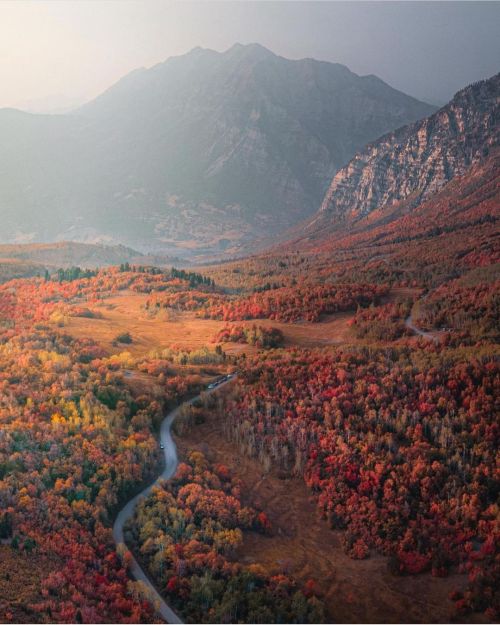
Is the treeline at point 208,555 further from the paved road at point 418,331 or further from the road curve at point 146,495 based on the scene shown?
the paved road at point 418,331

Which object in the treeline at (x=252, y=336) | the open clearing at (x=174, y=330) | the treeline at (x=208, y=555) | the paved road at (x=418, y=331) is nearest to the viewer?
the treeline at (x=208, y=555)

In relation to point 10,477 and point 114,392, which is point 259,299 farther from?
point 10,477

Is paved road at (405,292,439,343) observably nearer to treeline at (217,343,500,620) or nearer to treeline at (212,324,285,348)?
treeline at (217,343,500,620)

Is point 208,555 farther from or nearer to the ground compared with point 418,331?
nearer to the ground

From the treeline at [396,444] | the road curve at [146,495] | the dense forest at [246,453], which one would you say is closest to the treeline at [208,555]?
the dense forest at [246,453]

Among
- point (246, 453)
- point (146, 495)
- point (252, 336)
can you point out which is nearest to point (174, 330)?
point (252, 336)

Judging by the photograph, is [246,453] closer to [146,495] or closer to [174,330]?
[146,495]

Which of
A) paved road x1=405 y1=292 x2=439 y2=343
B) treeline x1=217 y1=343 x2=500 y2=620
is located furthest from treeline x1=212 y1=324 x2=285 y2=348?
paved road x1=405 y1=292 x2=439 y2=343

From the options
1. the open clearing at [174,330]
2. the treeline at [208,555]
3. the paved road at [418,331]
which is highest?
the paved road at [418,331]

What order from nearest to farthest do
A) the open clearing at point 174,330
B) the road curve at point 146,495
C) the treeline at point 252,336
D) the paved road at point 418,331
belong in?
the road curve at point 146,495, the paved road at point 418,331, the treeline at point 252,336, the open clearing at point 174,330
